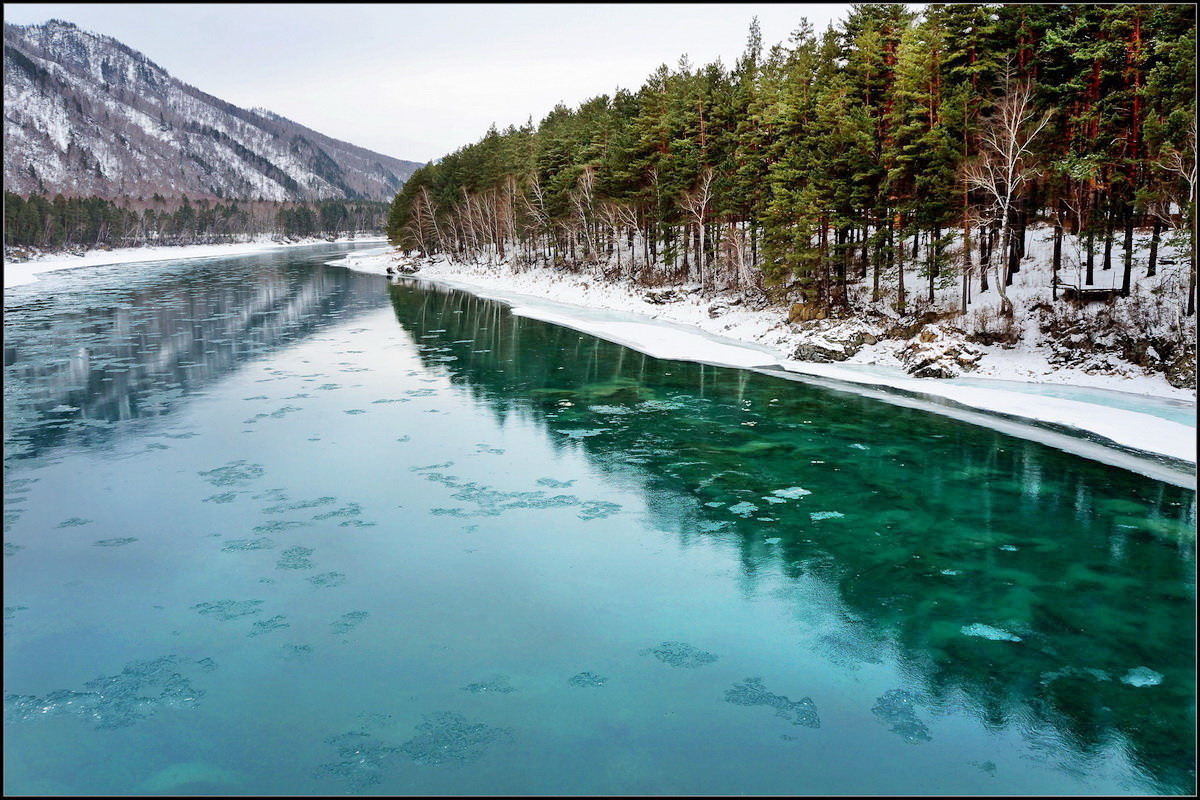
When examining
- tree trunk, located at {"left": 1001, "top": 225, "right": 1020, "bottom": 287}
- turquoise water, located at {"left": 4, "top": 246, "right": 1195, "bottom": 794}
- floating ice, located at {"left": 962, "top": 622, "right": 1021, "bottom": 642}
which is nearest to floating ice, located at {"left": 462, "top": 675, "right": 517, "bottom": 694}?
turquoise water, located at {"left": 4, "top": 246, "right": 1195, "bottom": 794}

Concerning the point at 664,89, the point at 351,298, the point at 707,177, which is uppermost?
the point at 664,89

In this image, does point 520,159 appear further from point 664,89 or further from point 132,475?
point 132,475

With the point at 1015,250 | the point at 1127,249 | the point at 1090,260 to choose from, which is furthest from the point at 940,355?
the point at 1015,250

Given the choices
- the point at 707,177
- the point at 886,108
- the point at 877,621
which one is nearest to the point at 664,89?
the point at 707,177

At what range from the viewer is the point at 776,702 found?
949 cm

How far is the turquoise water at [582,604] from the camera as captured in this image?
8477 mm

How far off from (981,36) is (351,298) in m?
47.4

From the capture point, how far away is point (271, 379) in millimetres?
28812

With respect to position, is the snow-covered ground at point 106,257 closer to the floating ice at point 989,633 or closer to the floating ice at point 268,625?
the floating ice at point 268,625

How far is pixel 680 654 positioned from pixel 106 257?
151m

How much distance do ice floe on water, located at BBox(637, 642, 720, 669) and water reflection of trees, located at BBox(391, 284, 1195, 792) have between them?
1936 mm

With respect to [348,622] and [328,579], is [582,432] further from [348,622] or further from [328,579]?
[348,622]

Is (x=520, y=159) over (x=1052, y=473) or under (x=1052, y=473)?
over

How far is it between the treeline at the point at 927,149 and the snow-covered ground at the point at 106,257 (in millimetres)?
66963
